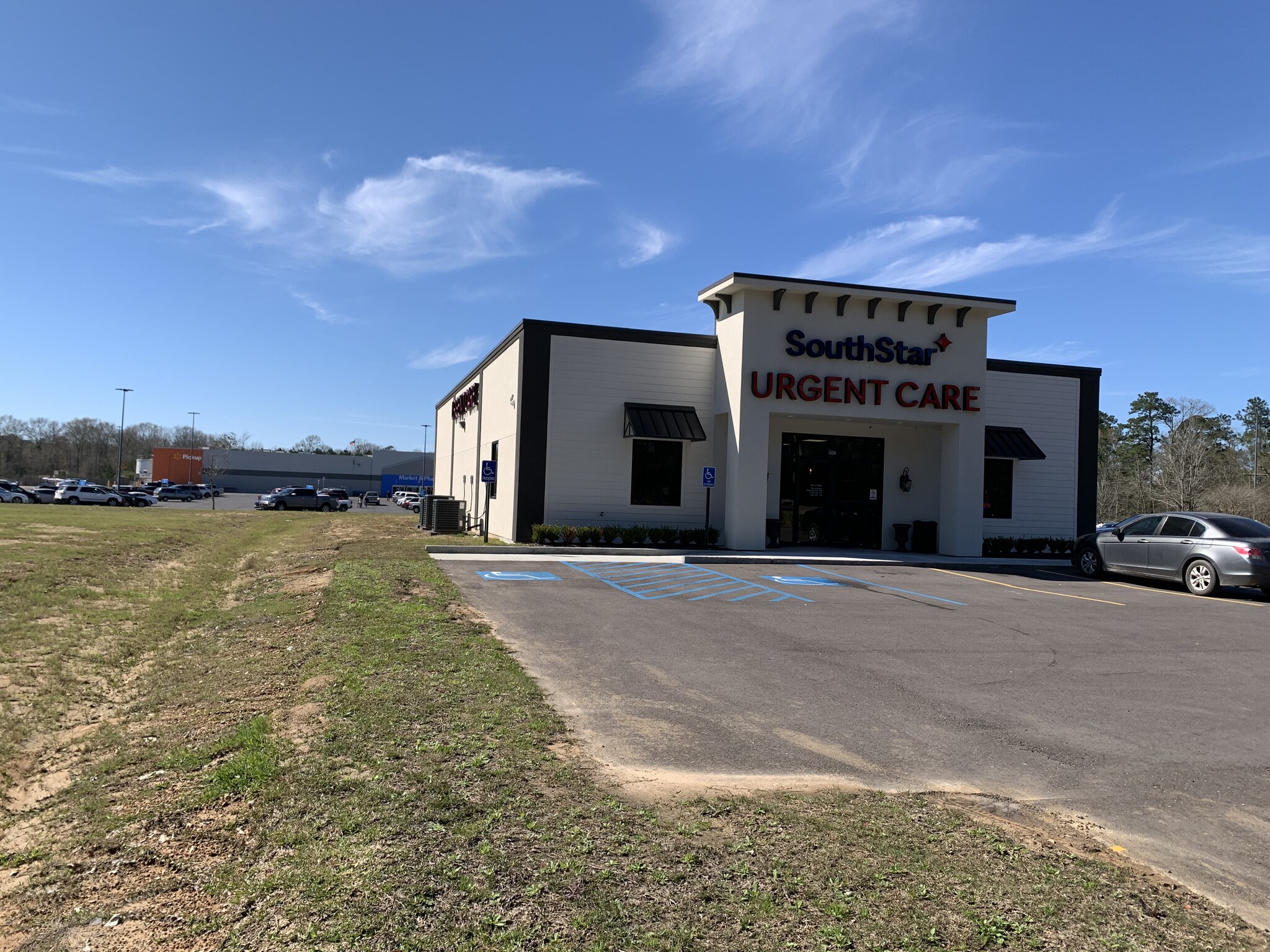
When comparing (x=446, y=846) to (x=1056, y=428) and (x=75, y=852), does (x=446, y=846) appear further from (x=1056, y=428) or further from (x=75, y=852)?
(x=1056, y=428)

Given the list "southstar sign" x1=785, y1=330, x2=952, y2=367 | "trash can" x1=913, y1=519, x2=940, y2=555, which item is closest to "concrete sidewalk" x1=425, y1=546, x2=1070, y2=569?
"trash can" x1=913, y1=519, x2=940, y2=555

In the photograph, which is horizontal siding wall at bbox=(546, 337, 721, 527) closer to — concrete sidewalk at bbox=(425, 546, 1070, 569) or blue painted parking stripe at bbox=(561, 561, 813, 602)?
concrete sidewalk at bbox=(425, 546, 1070, 569)

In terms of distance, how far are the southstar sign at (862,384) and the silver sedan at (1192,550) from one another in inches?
244

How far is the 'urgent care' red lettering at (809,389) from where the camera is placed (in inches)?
899

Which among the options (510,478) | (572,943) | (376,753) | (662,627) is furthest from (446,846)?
(510,478)

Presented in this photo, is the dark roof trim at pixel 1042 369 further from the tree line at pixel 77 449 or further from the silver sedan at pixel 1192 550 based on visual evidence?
the tree line at pixel 77 449

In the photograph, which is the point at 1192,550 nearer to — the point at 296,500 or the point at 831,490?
the point at 831,490

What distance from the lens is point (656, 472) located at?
24.1 metres

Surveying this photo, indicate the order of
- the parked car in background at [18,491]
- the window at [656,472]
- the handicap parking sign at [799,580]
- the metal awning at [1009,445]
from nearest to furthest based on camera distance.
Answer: the handicap parking sign at [799,580], the window at [656,472], the metal awning at [1009,445], the parked car in background at [18,491]

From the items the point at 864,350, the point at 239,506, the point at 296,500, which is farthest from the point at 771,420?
the point at 239,506

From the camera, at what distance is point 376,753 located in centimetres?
552

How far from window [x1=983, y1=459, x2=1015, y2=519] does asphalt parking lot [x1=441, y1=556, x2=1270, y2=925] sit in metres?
12.0

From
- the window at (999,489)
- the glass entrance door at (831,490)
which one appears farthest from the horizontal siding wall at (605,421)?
the window at (999,489)

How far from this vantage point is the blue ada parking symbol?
15383mm
